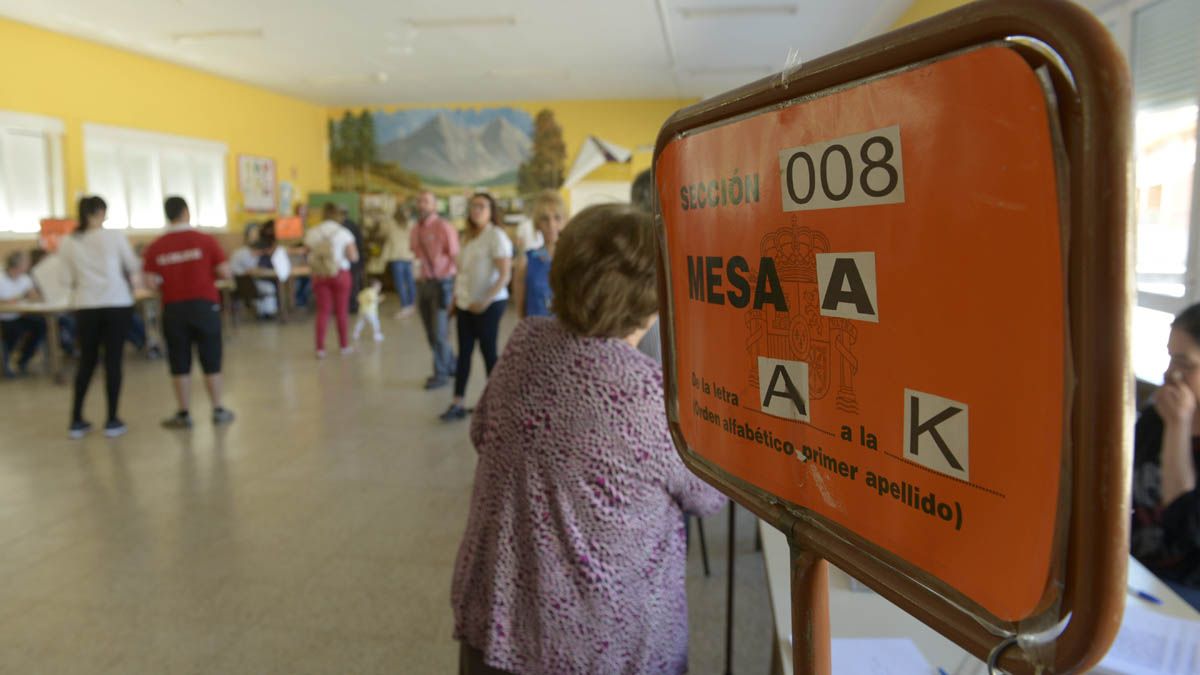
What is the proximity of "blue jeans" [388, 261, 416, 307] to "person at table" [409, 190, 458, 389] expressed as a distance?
14.3 feet

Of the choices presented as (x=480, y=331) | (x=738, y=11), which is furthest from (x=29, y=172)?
(x=738, y=11)

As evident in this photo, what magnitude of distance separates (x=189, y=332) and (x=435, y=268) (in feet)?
5.78

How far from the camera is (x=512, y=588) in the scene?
1.29m

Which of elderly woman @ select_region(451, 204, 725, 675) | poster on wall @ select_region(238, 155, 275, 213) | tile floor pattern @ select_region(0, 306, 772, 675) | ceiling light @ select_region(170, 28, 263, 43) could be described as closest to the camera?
elderly woman @ select_region(451, 204, 725, 675)

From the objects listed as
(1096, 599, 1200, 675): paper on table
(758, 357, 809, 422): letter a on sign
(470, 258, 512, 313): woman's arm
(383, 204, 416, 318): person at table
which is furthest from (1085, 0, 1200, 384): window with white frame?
(383, 204, 416, 318): person at table

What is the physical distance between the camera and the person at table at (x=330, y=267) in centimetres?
705

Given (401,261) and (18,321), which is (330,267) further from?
(401,261)

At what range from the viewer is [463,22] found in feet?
27.3

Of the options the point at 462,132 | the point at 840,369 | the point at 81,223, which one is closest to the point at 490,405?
the point at 840,369

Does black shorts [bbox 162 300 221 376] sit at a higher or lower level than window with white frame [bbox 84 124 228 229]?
lower

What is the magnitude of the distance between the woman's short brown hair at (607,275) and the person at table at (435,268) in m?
4.52

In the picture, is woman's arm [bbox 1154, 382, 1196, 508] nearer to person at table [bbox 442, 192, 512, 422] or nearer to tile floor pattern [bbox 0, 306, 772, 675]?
tile floor pattern [bbox 0, 306, 772, 675]

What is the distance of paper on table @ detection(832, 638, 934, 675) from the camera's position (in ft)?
3.55

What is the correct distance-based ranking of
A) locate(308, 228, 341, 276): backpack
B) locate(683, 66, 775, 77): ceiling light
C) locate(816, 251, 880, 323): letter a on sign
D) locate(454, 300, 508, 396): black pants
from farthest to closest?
locate(683, 66, 775, 77): ceiling light < locate(308, 228, 341, 276): backpack < locate(454, 300, 508, 396): black pants < locate(816, 251, 880, 323): letter a on sign
